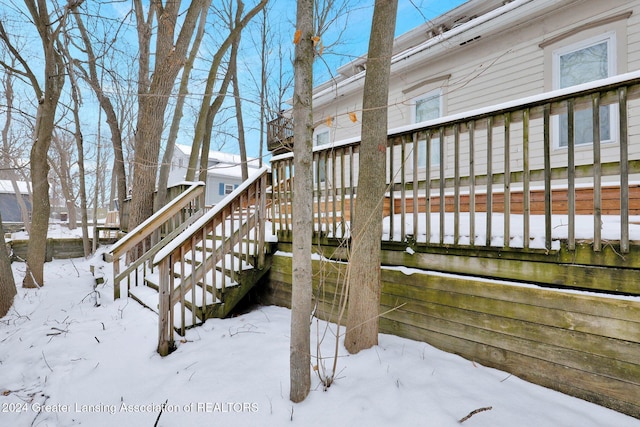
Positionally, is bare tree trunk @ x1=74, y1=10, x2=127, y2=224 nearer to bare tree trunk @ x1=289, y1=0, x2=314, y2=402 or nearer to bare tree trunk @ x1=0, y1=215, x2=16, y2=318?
bare tree trunk @ x1=0, y1=215, x2=16, y2=318

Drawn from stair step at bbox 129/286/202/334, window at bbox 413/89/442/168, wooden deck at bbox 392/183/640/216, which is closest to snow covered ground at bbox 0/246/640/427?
stair step at bbox 129/286/202/334

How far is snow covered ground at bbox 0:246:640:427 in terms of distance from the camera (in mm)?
1856

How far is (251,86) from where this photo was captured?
561 inches

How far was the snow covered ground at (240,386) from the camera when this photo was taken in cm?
186

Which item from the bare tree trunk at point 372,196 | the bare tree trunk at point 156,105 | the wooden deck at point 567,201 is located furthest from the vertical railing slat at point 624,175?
the bare tree trunk at point 156,105

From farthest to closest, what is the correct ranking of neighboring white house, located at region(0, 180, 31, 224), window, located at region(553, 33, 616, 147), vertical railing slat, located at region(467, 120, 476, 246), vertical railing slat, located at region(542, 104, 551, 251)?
neighboring white house, located at region(0, 180, 31, 224) → window, located at region(553, 33, 616, 147) → vertical railing slat, located at region(467, 120, 476, 246) → vertical railing slat, located at region(542, 104, 551, 251)

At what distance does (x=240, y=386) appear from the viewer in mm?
2205

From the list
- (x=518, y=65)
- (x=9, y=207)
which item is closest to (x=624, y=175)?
(x=518, y=65)

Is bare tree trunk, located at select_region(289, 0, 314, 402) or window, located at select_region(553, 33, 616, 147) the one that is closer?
bare tree trunk, located at select_region(289, 0, 314, 402)

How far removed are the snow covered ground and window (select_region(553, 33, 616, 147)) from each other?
4.01 metres

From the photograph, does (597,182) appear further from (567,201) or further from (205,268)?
(205,268)

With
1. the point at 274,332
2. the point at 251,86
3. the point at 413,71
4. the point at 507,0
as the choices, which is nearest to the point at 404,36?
the point at 413,71

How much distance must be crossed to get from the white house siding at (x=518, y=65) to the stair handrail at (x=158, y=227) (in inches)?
95.5

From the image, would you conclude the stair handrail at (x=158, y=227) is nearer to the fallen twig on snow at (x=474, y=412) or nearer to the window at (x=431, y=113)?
the fallen twig on snow at (x=474, y=412)
